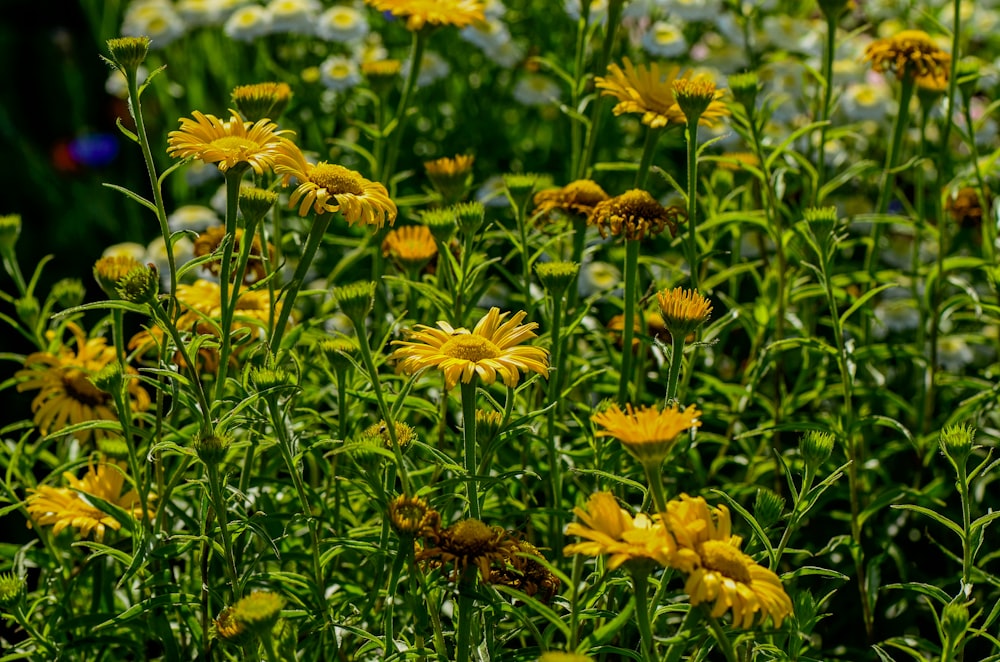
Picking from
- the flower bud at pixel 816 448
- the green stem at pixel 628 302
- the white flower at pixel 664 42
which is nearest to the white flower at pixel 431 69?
the white flower at pixel 664 42

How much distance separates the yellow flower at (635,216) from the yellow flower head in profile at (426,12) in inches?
24.2

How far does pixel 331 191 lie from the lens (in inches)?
62.4

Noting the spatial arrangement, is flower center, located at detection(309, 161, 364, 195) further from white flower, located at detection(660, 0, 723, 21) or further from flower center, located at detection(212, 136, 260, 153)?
white flower, located at detection(660, 0, 723, 21)

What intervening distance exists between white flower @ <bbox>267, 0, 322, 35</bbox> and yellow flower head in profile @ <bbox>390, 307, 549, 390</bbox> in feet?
7.57

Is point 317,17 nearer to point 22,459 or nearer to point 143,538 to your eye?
point 22,459

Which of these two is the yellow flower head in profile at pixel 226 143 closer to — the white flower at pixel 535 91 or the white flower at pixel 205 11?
the white flower at pixel 535 91

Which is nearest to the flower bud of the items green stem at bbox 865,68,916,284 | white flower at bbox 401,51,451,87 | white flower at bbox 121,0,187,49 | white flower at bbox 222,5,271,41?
green stem at bbox 865,68,916,284

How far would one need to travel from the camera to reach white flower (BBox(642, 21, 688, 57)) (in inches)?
135

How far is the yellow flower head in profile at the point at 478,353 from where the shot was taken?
142cm

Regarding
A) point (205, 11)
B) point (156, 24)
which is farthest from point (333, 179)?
point (156, 24)

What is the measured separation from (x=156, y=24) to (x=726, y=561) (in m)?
3.43

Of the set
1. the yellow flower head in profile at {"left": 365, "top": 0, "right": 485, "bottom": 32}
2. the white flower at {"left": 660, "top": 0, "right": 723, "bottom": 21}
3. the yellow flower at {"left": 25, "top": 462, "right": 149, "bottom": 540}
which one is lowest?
the yellow flower at {"left": 25, "top": 462, "right": 149, "bottom": 540}

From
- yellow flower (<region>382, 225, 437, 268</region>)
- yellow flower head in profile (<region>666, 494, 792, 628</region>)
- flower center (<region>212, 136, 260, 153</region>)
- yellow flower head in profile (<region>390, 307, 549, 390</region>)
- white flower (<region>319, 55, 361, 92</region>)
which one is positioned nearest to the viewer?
yellow flower head in profile (<region>666, 494, 792, 628</region>)

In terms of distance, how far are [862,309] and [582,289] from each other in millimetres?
842
